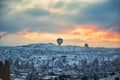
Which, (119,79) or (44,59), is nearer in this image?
(119,79)

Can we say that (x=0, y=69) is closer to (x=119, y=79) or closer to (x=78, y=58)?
(x=119, y=79)

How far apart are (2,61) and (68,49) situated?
15598 cm

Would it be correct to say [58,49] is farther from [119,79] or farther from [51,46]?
[119,79]

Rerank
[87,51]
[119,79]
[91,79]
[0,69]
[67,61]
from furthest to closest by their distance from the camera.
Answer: [87,51] < [67,61] < [91,79] < [119,79] < [0,69]

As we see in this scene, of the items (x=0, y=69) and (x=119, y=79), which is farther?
(x=119, y=79)

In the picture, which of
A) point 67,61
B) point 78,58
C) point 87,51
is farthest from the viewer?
point 87,51

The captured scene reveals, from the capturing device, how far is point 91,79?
2378 inches

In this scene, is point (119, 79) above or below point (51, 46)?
below

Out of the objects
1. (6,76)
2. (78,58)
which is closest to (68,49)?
(78,58)

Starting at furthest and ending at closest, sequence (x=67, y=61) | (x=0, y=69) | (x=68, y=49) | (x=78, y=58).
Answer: (x=68, y=49)
(x=78, y=58)
(x=67, y=61)
(x=0, y=69)

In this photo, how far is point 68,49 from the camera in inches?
7096

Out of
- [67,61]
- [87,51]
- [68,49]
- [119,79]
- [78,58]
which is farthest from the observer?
[68,49]

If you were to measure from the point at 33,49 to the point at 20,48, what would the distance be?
6944 mm

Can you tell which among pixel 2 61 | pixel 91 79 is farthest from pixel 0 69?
pixel 91 79
